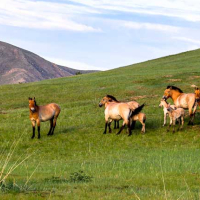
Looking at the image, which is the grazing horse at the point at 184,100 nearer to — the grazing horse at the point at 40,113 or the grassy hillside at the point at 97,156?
the grassy hillside at the point at 97,156

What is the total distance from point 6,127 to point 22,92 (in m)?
23.8

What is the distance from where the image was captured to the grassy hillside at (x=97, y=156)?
1048 centimetres

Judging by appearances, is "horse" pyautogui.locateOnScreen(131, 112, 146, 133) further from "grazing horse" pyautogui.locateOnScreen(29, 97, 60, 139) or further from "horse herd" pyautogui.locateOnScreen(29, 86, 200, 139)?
"grazing horse" pyautogui.locateOnScreen(29, 97, 60, 139)

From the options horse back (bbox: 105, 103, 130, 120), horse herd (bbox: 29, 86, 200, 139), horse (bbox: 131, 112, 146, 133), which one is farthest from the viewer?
horse (bbox: 131, 112, 146, 133)

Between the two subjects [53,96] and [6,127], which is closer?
[6,127]

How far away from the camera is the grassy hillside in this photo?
1048 cm

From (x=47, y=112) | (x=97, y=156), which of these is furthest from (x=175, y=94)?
(x=97, y=156)

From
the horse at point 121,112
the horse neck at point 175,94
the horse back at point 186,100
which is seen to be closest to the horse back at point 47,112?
the horse at point 121,112

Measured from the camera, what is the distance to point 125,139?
23453 mm

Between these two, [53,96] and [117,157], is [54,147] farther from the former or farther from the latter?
[53,96]

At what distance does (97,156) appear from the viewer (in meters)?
20.2

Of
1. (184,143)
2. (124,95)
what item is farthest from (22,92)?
(184,143)

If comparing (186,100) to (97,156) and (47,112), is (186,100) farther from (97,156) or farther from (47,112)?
(47,112)

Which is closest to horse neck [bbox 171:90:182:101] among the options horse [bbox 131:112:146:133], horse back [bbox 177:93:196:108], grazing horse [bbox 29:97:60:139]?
horse back [bbox 177:93:196:108]
